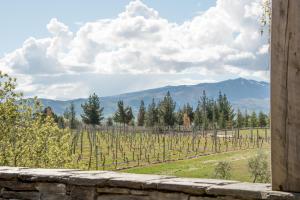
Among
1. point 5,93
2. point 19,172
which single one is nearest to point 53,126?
point 5,93

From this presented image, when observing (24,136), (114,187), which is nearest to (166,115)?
(24,136)

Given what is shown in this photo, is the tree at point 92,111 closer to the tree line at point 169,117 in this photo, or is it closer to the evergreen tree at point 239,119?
the tree line at point 169,117

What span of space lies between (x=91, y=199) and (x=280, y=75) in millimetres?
1616

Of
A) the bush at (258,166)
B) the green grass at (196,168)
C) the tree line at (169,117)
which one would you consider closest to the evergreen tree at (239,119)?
the tree line at (169,117)

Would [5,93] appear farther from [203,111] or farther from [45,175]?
[203,111]

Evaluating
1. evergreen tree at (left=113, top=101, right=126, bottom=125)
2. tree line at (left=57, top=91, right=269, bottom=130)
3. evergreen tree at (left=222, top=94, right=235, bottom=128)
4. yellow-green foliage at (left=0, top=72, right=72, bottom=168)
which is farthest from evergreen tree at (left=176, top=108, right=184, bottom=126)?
yellow-green foliage at (left=0, top=72, right=72, bottom=168)

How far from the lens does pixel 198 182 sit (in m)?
3.30

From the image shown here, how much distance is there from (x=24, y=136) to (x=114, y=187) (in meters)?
13.8

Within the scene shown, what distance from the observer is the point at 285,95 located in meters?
3.00

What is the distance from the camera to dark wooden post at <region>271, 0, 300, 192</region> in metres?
2.96

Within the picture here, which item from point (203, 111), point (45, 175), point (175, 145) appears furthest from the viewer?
point (203, 111)

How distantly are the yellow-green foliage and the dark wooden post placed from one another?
13249 mm

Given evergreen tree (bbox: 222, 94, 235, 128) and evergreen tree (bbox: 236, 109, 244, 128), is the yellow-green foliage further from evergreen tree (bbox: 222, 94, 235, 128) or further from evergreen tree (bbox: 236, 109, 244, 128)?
evergreen tree (bbox: 236, 109, 244, 128)

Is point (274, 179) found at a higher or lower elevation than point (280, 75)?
lower
